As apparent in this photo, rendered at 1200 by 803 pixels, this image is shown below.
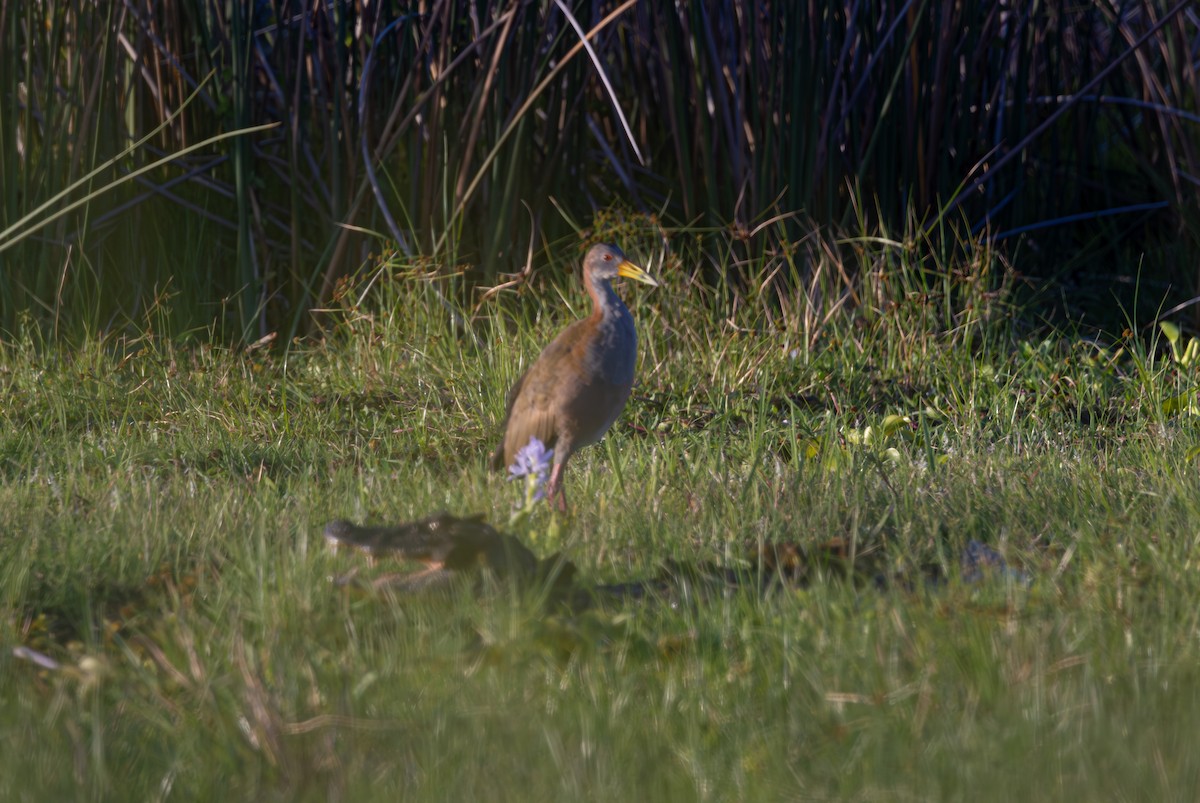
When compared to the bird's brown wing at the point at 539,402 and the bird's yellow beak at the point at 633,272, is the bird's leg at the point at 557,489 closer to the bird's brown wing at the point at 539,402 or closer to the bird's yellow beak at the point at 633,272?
the bird's brown wing at the point at 539,402

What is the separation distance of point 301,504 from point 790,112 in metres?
3.45

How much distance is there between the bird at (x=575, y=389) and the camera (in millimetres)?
4336

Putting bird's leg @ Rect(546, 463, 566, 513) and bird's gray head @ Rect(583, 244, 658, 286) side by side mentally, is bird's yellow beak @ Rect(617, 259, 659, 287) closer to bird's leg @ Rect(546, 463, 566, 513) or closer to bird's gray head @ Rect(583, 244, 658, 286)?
bird's gray head @ Rect(583, 244, 658, 286)

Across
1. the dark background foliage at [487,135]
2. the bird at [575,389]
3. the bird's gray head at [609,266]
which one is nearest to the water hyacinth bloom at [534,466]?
the bird at [575,389]

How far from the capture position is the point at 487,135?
6758mm

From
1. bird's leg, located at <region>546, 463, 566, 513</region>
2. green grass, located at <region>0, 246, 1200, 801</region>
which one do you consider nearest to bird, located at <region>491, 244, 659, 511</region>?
bird's leg, located at <region>546, 463, 566, 513</region>

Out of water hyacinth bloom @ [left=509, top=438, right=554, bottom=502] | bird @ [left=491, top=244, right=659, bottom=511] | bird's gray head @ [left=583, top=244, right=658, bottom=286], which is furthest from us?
bird's gray head @ [left=583, top=244, right=658, bottom=286]

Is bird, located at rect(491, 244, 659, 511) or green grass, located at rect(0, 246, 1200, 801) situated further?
bird, located at rect(491, 244, 659, 511)

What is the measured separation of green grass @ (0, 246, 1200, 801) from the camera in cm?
235

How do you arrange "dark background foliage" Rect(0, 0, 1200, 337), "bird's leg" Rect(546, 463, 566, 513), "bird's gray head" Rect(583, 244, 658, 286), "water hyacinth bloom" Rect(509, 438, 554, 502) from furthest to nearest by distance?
"dark background foliage" Rect(0, 0, 1200, 337), "bird's gray head" Rect(583, 244, 658, 286), "bird's leg" Rect(546, 463, 566, 513), "water hyacinth bloom" Rect(509, 438, 554, 502)

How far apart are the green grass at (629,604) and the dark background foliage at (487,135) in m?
0.86

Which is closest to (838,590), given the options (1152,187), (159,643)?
(159,643)

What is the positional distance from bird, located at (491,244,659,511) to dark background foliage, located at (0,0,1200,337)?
1.76 m

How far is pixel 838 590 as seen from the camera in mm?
3125
